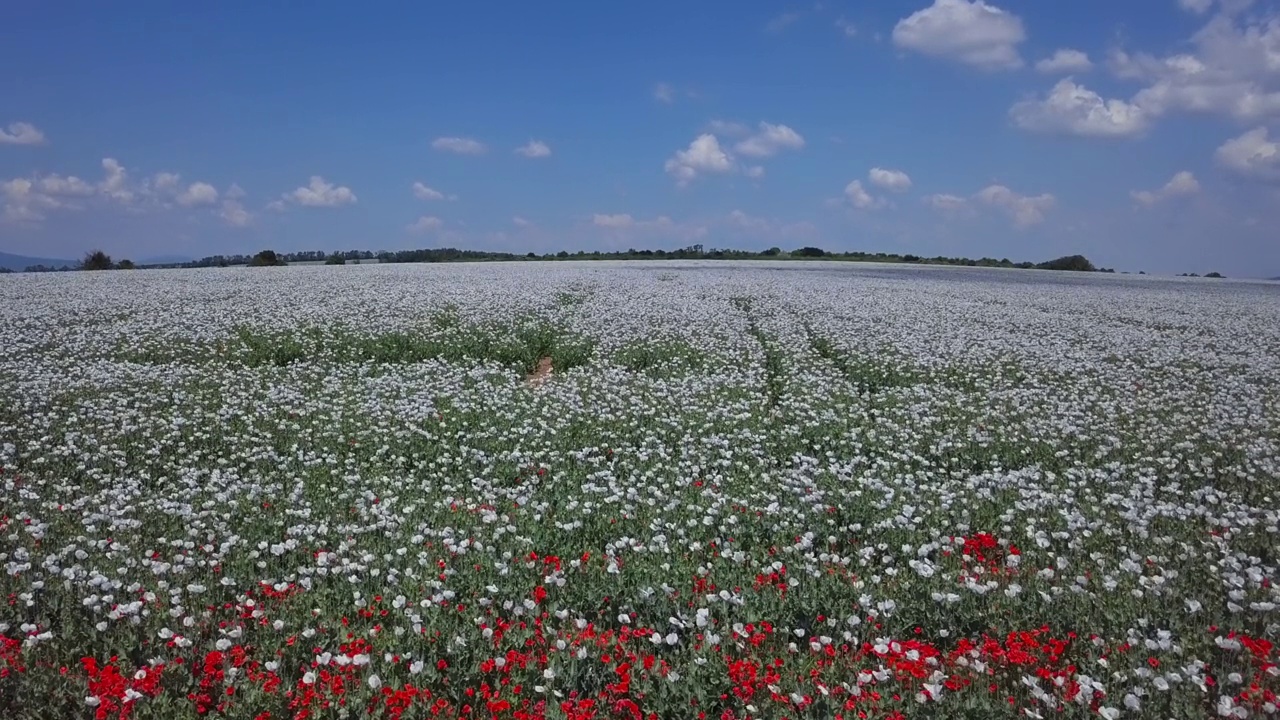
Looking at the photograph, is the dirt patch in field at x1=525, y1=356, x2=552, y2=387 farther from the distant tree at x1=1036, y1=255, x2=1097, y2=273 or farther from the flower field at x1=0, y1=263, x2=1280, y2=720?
the distant tree at x1=1036, y1=255, x2=1097, y2=273

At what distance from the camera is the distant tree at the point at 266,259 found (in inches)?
2371

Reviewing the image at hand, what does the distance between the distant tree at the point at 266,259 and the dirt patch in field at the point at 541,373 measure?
164 ft

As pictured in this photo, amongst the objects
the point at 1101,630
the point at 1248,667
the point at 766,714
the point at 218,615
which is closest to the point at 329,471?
the point at 218,615

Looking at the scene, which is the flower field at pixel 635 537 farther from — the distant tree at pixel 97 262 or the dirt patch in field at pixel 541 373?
the distant tree at pixel 97 262

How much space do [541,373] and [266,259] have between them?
5217 centimetres

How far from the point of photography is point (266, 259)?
199 feet

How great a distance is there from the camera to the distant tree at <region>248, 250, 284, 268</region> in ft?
198

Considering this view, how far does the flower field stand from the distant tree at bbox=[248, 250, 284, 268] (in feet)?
157

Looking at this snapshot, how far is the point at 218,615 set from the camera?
17.8 ft

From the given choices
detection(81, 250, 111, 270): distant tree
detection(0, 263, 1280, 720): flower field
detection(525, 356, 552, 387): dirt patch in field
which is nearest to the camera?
detection(0, 263, 1280, 720): flower field

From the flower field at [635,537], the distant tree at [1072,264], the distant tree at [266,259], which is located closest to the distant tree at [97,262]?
the distant tree at [266,259]

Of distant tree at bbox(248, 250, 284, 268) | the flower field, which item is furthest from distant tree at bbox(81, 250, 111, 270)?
the flower field

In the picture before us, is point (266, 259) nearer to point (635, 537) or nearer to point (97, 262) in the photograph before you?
point (97, 262)

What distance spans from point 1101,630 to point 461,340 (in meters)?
14.1
